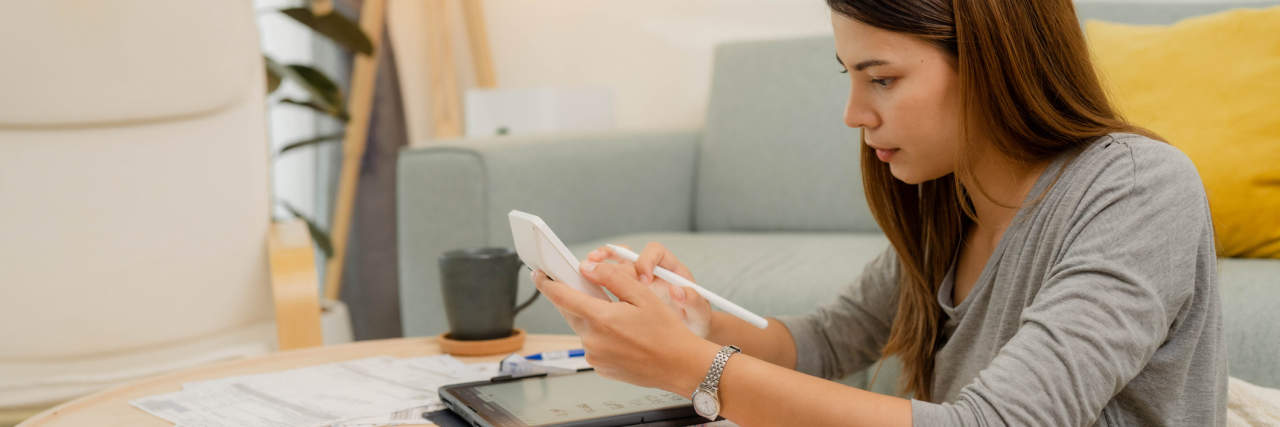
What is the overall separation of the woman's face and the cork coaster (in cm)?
42

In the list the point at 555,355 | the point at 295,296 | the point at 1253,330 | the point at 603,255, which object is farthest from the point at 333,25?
the point at 1253,330

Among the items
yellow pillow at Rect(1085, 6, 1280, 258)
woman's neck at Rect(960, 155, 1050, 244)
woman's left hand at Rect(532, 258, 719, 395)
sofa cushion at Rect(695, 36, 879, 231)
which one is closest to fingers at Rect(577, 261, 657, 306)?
woman's left hand at Rect(532, 258, 719, 395)

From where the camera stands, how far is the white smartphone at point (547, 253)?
718mm

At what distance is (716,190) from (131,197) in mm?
1098

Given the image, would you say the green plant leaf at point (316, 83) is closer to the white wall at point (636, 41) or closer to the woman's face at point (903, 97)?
the white wall at point (636, 41)

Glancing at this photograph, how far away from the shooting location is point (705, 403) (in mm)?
694

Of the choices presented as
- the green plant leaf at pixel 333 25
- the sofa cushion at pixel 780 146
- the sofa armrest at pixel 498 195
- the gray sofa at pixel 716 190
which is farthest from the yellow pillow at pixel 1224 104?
the green plant leaf at pixel 333 25

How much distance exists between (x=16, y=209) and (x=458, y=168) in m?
0.65

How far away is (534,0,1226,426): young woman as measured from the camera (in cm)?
66

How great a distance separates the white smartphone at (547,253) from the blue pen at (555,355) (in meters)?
0.24

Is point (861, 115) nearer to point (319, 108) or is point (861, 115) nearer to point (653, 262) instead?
point (653, 262)

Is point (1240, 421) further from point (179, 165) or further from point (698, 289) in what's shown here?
point (179, 165)

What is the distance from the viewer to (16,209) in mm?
1444

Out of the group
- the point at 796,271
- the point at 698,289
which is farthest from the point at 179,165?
the point at 698,289
